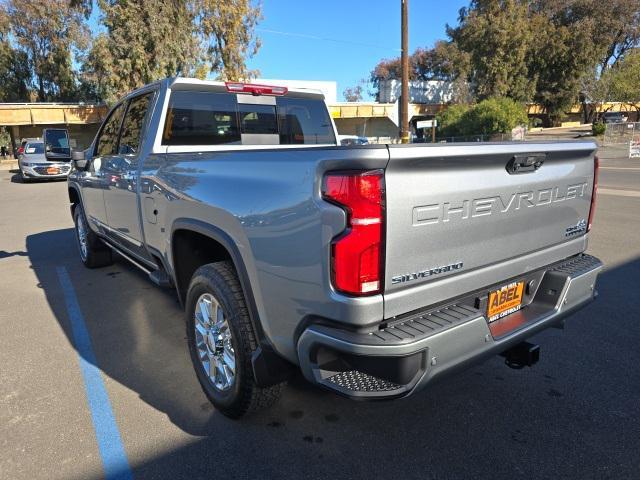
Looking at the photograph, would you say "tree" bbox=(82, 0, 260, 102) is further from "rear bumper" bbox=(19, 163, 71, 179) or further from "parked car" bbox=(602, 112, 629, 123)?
"parked car" bbox=(602, 112, 629, 123)

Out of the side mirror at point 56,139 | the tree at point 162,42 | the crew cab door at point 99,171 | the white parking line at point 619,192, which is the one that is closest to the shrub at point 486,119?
the tree at point 162,42

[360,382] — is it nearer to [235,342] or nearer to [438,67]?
[235,342]

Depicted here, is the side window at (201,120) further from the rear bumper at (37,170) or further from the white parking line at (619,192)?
the rear bumper at (37,170)

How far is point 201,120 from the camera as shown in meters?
3.98

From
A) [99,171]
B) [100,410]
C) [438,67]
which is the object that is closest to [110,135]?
[99,171]

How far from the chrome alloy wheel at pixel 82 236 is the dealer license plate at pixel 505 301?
16.9ft

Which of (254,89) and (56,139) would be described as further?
(56,139)

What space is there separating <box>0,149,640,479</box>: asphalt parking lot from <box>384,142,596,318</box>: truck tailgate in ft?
3.00

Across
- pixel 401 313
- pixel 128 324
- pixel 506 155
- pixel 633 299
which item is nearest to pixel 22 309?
pixel 128 324

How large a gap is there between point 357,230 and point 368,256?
0.39ft

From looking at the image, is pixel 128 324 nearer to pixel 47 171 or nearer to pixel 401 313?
pixel 401 313

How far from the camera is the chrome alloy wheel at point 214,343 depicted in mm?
2770

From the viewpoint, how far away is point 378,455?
252 cm

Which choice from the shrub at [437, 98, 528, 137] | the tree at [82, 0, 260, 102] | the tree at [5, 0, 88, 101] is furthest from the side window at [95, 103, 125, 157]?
the tree at [5, 0, 88, 101]
